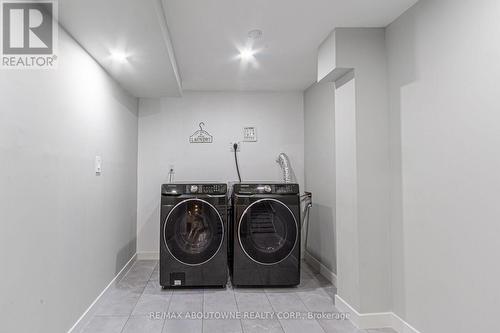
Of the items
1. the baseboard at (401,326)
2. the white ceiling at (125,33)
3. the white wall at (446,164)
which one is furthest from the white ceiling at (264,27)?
the baseboard at (401,326)

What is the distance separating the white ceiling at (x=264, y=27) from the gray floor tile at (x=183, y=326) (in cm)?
216

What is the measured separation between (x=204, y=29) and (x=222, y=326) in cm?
218

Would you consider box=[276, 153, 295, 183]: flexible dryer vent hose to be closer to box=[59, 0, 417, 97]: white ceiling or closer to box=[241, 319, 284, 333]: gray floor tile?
box=[59, 0, 417, 97]: white ceiling

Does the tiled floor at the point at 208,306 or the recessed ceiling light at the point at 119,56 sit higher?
the recessed ceiling light at the point at 119,56

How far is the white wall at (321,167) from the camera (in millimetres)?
3041

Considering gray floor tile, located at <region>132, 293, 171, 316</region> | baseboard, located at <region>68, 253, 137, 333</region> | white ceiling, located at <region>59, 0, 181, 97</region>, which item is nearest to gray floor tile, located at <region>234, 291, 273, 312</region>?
gray floor tile, located at <region>132, 293, 171, 316</region>

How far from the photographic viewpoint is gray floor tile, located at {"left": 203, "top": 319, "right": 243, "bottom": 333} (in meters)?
2.06

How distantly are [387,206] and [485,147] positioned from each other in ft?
2.73

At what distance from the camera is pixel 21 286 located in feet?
4.62

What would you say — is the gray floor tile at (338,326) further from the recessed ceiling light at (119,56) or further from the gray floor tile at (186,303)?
the recessed ceiling light at (119,56)

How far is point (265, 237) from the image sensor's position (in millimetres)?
2809

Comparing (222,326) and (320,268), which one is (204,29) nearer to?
(222,326)

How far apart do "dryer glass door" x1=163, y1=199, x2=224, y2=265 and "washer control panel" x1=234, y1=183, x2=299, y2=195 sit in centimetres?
31

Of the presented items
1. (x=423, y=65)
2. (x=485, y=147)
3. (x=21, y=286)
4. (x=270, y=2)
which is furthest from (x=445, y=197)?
(x=21, y=286)
